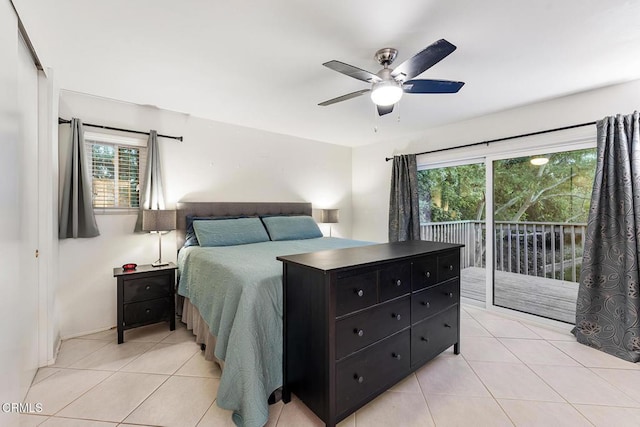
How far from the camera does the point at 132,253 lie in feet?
9.77

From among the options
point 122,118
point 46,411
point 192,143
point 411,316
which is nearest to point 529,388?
point 411,316

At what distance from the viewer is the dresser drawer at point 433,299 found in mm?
1942

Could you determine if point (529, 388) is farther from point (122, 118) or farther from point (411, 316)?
point (122, 118)

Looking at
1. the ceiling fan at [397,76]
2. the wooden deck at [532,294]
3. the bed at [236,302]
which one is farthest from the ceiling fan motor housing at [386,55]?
the wooden deck at [532,294]

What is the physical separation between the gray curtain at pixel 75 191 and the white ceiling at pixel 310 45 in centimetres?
52

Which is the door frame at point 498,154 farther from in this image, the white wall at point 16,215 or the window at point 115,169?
the white wall at point 16,215

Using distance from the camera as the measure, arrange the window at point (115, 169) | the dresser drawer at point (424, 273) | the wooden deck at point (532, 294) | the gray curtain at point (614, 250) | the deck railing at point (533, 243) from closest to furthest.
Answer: the dresser drawer at point (424, 273), the gray curtain at point (614, 250), the window at point (115, 169), the wooden deck at point (532, 294), the deck railing at point (533, 243)

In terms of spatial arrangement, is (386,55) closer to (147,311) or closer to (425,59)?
(425,59)

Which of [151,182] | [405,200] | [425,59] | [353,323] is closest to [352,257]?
[353,323]

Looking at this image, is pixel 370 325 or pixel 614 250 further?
pixel 614 250

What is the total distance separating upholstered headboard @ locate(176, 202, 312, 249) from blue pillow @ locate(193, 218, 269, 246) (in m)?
0.24

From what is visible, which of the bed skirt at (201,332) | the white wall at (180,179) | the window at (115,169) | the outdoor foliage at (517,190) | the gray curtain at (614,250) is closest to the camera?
the bed skirt at (201,332)

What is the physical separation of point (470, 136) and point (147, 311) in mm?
4128

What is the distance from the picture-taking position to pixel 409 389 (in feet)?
6.31
